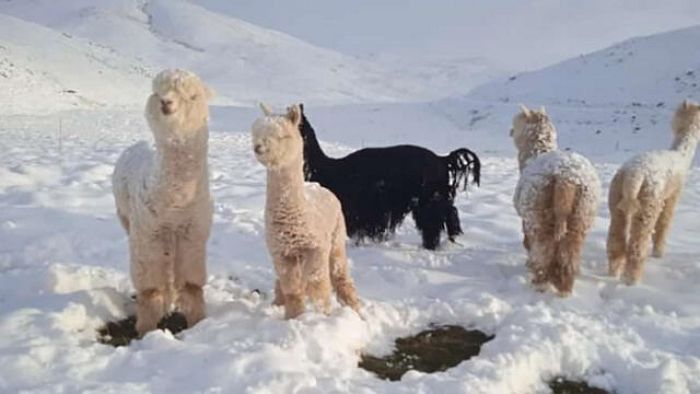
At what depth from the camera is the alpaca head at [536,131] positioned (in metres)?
6.16

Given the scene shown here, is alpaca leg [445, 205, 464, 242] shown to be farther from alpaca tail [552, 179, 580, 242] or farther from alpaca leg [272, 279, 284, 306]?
alpaca leg [272, 279, 284, 306]

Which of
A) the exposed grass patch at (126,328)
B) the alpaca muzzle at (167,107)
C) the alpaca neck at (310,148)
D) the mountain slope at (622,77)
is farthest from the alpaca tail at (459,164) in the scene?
the mountain slope at (622,77)

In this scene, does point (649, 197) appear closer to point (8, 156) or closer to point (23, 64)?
point (8, 156)

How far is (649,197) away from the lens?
5.37 meters

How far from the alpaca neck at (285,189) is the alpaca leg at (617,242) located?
2696 mm

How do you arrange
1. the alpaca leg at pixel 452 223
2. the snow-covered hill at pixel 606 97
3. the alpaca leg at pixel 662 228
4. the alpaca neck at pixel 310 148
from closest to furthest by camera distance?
the alpaca leg at pixel 662 228
the alpaca neck at pixel 310 148
the alpaca leg at pixel 452 223
the snow-covered hill at pixel 606 97

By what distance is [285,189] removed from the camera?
414cm

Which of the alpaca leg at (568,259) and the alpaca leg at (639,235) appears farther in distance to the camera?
the alpaca leg at (639,235)

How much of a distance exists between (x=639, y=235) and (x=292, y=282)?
281 centimetres

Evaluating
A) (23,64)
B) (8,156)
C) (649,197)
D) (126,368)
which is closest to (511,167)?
(649,197)

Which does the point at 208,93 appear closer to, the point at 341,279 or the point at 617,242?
the point at 341,279

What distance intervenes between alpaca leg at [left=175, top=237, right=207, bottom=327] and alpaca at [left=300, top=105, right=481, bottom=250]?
236cm

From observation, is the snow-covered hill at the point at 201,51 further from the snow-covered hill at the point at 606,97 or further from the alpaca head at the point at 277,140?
the alpaca head at the point at 277,140

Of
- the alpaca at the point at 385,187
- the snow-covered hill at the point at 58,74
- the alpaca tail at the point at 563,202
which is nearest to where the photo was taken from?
the alpaca tail at the point at 563,202
